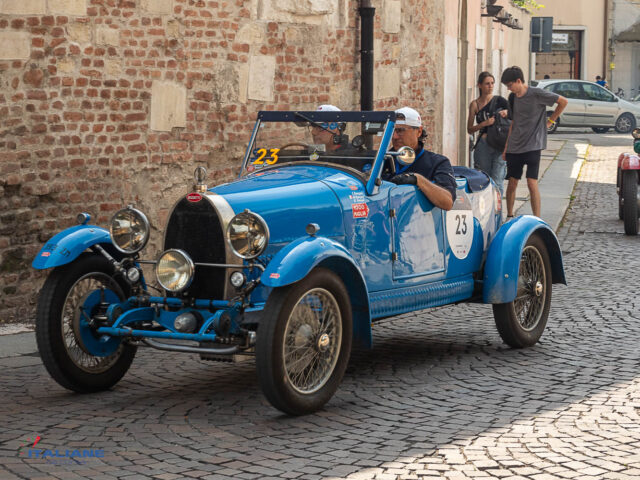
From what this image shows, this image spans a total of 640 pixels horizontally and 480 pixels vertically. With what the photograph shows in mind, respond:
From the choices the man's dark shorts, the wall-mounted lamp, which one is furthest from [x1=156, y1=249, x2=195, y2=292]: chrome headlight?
the wall-mounted lamp

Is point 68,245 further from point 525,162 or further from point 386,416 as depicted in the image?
point 525,162

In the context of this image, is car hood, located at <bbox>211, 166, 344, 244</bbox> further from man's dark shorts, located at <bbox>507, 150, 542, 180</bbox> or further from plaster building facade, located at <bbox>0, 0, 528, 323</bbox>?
man's dark shorts, located at <bbox>507, 150, 542, 180</bbox>

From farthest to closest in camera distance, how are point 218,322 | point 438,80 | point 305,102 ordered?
point 438,80
point 305,102
point 218,322

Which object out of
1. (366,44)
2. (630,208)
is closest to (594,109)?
(630,208)

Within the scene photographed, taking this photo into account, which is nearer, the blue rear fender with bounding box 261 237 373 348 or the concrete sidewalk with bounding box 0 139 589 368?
the blue rear fender with bounding box 261 237 373 348

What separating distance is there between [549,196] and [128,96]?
9137 mm

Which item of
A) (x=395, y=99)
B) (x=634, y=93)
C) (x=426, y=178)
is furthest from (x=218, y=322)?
(x=634, y=93)

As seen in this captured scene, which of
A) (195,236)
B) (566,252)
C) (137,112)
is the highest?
(137,112)

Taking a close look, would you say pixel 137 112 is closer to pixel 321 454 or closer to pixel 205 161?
pixel 205 161

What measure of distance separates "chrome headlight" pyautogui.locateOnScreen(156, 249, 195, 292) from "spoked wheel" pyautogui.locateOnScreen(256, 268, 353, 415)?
22.6 inches

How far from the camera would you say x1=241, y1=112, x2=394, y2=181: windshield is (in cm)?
680

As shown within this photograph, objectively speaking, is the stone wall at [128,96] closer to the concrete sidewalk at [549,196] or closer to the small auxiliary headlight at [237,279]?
the concrete sidewalk at [549,196]

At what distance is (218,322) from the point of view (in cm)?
568

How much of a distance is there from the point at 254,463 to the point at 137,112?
5516 millimetres
